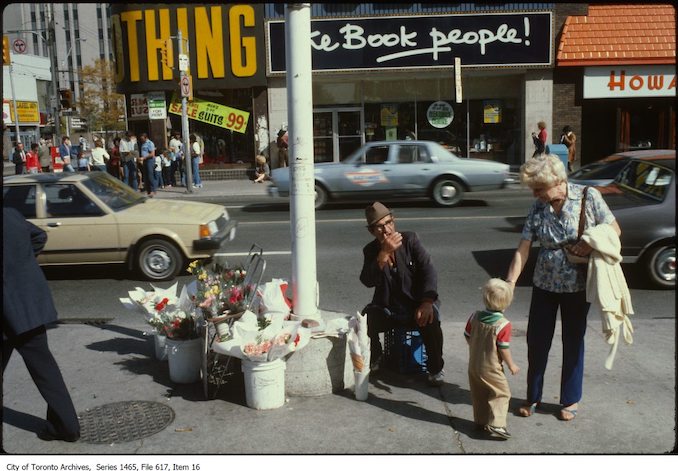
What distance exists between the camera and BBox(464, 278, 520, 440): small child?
164 inches

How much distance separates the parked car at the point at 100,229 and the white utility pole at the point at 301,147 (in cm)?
412

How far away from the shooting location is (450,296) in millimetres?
7906

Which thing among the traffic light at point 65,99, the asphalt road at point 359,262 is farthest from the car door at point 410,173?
the traffic light at point 65,99

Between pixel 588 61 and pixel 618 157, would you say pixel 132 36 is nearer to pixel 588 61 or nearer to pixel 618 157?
pixel 588 61

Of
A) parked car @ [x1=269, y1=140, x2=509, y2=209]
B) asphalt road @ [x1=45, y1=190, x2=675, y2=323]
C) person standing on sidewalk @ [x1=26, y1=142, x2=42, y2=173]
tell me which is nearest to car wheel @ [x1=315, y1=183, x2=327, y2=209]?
parked car @ [x1=269, y1=140, x2=509, y2=209]

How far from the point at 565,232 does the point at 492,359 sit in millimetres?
905

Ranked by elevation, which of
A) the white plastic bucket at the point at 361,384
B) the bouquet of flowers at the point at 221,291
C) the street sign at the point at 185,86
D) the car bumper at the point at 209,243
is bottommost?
the white plastic bucket at the point at 361,384

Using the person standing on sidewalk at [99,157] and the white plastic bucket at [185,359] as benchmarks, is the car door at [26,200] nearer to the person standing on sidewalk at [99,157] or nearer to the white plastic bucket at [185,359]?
the white plastic bucket at [185,359]

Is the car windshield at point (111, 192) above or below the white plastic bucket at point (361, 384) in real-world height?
above

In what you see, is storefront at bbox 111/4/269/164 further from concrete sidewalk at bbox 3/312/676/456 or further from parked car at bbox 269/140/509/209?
concrete sidewalk at bbox 3/312/676/456

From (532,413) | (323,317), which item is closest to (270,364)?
(323,317)

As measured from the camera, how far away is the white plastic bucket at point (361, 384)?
4840 millimetres

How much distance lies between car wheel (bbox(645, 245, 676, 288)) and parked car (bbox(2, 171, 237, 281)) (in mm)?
5297
